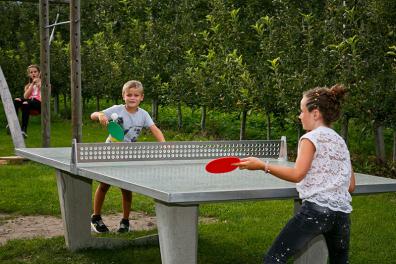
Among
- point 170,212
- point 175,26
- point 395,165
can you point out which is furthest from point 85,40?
point 170,212

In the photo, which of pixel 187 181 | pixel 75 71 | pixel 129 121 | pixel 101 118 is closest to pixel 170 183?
pixel 187 181

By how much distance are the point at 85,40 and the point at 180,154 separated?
50.4 ft

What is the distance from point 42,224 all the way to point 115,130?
1.61 metres

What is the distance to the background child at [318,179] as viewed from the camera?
4.21m

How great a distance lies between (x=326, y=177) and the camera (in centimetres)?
427

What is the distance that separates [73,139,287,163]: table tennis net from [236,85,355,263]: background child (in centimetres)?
183

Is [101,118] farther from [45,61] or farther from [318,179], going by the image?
[45,61]

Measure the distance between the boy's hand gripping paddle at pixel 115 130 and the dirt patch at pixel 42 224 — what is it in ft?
3.70

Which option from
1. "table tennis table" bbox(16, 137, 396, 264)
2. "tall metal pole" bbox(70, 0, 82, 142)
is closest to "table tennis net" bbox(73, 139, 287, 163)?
"table tennis table" bbox(16, 137, 396, 264)

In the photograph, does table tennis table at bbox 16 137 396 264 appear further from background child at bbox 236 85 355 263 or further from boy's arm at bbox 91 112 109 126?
boy's arm at bbox 91 112 109 126

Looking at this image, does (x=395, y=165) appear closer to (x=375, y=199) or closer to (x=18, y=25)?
(x=375, y=199)

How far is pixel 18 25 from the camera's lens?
2181 centimetres

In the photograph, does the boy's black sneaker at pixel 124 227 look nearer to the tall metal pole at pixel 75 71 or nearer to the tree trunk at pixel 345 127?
the tall metal pole at pixel 75 71

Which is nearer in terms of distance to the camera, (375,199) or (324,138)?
(324,138)
